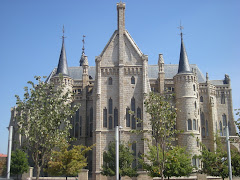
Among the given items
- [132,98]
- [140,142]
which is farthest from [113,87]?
[140,142]

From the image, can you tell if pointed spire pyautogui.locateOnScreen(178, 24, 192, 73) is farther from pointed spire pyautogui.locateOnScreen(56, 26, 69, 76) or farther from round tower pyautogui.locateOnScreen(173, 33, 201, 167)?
pointed spire pyautogui.locateOnScreen(56, 26, 69, 76)

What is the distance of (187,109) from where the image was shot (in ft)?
158

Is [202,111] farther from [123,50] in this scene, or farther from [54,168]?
[54,168]

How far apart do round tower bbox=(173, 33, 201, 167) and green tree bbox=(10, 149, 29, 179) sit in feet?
74.5

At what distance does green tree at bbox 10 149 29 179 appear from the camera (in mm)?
47094

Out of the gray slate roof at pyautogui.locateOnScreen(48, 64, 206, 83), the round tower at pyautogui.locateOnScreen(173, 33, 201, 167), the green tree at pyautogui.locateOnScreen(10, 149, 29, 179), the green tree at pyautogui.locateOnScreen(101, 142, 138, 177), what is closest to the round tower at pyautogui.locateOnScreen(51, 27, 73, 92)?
the gray slate roof at pyautogui.locateOnScreen(48, 64, 206, 83)

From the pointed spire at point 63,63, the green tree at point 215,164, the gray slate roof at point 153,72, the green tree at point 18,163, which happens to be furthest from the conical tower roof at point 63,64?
the green tree at point 215,164

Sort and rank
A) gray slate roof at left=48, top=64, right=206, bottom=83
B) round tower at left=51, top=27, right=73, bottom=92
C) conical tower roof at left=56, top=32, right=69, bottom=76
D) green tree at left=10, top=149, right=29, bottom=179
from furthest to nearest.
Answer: gray slate roof at left=48, top=64, right=206, bottom=83, conical tower roof at left=56, top=32, right=69, bottom=76, round tower at left=51, top=27, right=73, bottom=92, green tree at left=10, top=149, right=29, bottom=179

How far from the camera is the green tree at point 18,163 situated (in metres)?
47.1

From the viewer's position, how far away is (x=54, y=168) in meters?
36.4

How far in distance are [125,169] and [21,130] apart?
18976mm

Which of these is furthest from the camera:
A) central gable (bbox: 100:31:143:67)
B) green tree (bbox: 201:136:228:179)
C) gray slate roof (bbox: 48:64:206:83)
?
gray slate roof (bbox: 48:64:206:83)

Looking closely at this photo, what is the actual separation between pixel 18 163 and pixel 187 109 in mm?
25681

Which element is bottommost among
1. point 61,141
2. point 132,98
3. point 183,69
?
point 61,141
